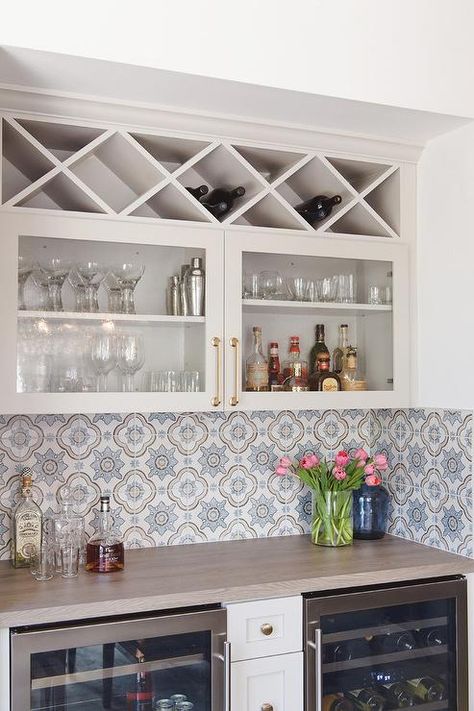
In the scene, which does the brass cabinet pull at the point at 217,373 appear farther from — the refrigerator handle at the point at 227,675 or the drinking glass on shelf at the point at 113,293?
the refrigerator handle at the point at 227,675

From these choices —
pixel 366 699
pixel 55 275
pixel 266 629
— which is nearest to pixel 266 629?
pixel 266 629

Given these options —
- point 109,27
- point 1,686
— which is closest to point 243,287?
point 109,27

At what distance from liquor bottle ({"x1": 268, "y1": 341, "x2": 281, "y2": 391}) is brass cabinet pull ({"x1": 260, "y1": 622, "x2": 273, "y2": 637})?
0.75m

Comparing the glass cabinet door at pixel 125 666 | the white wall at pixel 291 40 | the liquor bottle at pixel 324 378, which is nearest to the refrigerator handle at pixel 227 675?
the glass cabinet door at pixel 125 666

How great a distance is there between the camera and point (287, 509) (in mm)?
2980

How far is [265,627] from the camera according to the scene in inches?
88.8

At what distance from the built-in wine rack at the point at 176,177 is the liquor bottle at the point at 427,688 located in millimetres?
1483

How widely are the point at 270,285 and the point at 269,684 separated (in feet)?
4.01

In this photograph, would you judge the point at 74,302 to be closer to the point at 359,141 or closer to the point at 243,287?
the point at 243,287

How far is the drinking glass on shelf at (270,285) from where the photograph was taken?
262 centimetres

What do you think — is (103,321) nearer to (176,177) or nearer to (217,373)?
(217,373)

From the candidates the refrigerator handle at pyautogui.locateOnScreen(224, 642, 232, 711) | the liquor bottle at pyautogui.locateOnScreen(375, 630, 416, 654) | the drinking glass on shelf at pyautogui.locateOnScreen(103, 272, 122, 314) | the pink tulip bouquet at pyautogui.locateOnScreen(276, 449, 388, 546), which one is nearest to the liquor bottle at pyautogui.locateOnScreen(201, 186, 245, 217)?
the drinking glass on shelf at pyautogui.locateOnScreen(103, 272, 122, 314)

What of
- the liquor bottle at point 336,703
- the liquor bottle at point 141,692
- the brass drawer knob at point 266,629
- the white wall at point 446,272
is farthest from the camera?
the white wall at point 446,272

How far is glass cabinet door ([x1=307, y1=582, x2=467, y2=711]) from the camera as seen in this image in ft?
7.82
